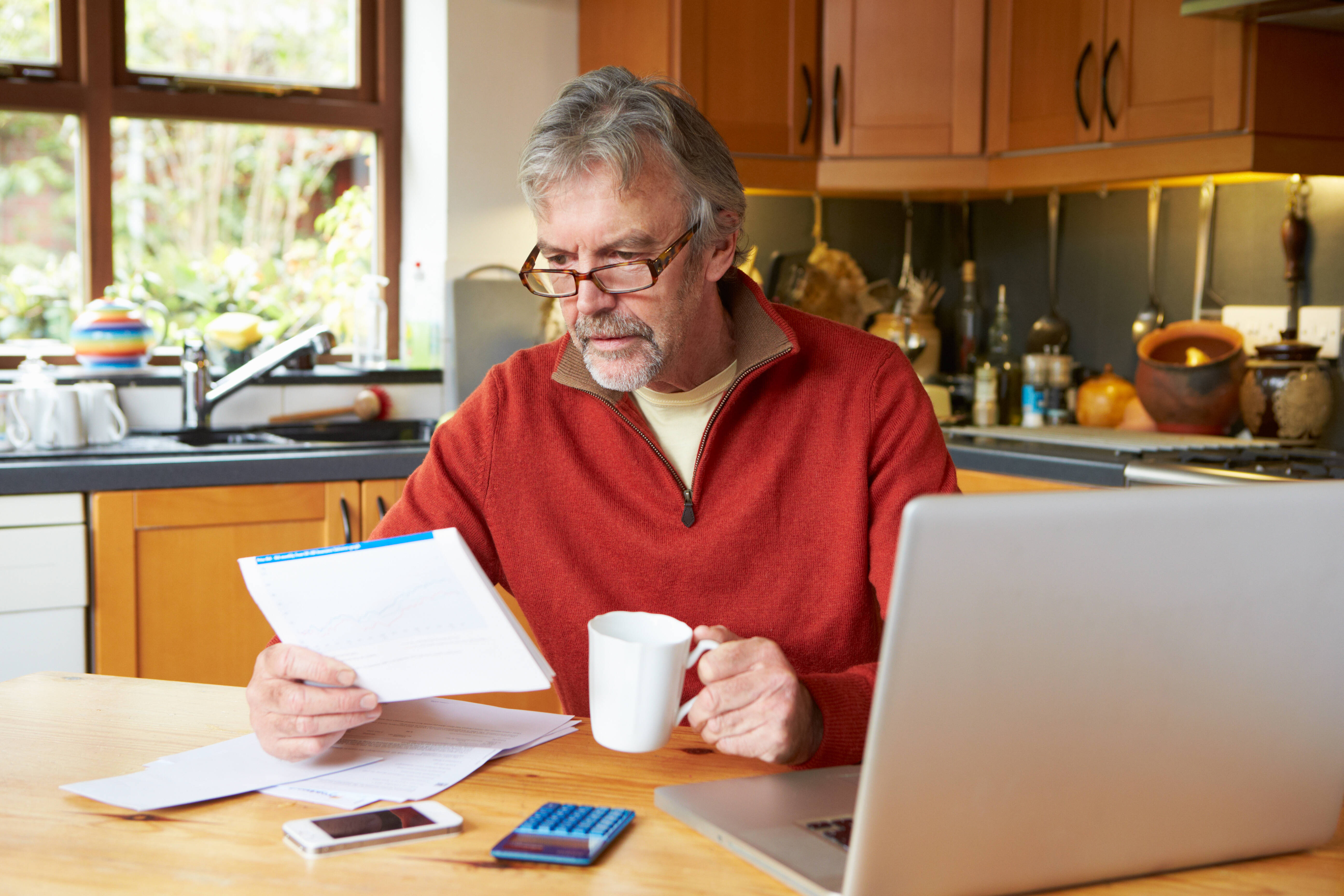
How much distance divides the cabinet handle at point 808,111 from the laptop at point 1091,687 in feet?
8.45

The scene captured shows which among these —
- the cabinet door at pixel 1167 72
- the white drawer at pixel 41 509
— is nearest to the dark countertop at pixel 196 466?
the white drawer at pixel 41 509

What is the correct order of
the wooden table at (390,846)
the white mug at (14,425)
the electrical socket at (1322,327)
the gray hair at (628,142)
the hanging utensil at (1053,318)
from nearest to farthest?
the wooden table at (390,846) → the gray hair at (628,142) → the white mug at (14,425) → the electrical socket at (1322,327) → the hanging utensil at (1053,318)

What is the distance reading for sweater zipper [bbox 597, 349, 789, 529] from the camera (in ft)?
4.57

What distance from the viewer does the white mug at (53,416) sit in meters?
2.48

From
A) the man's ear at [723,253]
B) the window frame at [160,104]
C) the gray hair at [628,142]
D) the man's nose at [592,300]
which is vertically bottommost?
the man's nose at [592,300]

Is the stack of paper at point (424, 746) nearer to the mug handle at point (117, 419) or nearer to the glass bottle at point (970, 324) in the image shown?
the mug handle at point (117, 419)

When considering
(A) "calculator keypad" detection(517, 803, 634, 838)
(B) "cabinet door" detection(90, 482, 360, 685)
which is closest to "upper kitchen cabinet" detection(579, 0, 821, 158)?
(B) "cabinet door" detection(90, 482, 360, 685)

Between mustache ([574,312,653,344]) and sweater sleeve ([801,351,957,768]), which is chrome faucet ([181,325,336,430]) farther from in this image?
sweater sleeve ([801,351,957,768])

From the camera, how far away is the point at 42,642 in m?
2.29

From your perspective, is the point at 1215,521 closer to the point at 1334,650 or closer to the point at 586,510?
the point at 1334,650

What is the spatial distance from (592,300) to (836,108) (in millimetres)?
2064

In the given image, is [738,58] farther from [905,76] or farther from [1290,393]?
[1290,393]

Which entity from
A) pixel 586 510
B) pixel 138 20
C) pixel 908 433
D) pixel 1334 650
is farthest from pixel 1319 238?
pixel 138 20

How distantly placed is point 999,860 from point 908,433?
0.71 meters
